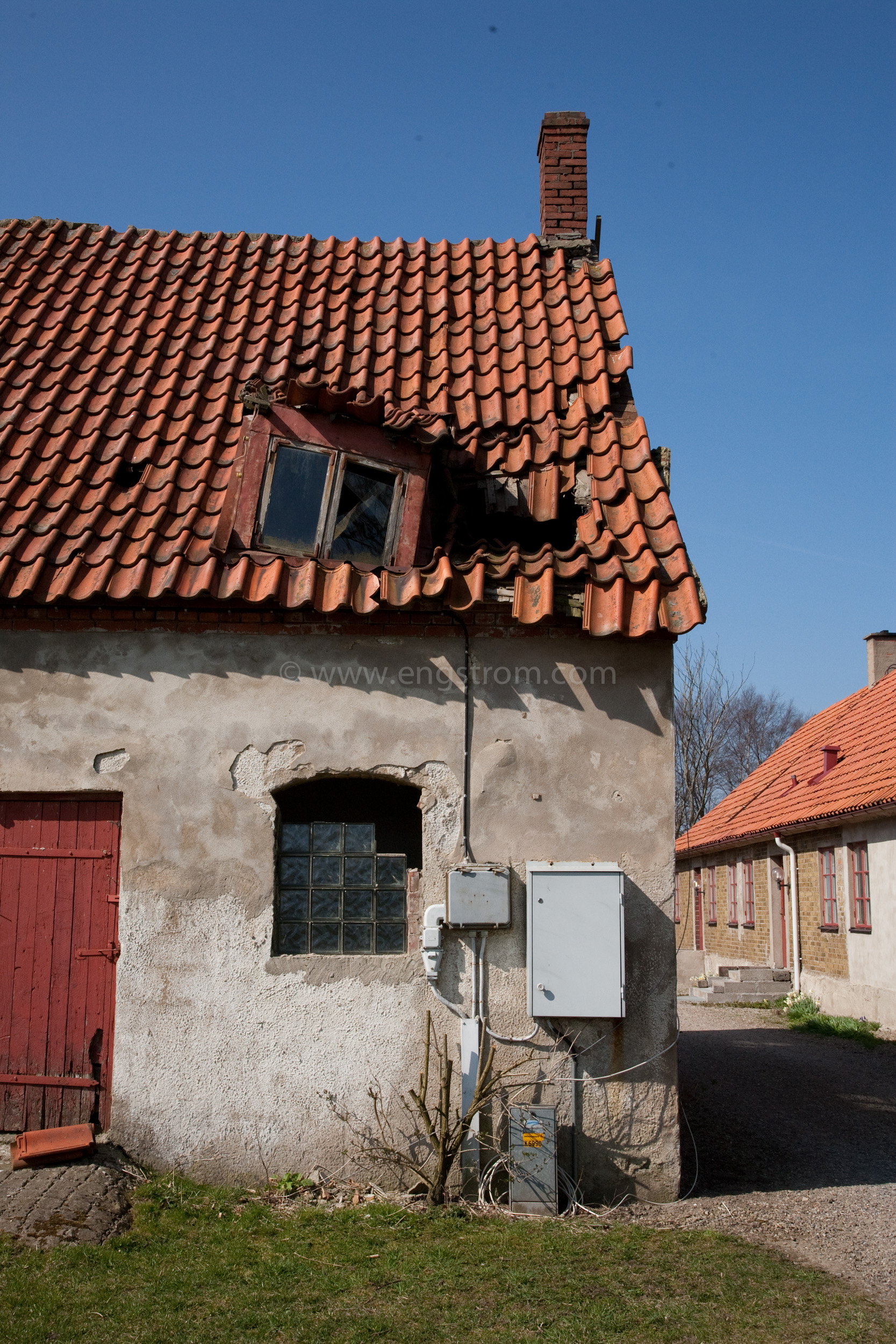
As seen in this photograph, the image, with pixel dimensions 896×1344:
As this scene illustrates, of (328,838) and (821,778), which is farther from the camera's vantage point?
(821,778)

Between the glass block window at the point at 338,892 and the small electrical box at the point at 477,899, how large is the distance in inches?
17.8

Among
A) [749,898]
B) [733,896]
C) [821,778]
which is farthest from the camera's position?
[733,896]

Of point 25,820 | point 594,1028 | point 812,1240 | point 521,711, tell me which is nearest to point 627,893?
point 594,1028

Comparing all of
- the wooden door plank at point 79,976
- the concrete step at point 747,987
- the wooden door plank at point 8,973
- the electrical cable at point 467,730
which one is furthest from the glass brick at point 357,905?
the concrete step at point 747,987

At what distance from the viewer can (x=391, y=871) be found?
685 centimetres

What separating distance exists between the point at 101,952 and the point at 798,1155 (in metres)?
5.25

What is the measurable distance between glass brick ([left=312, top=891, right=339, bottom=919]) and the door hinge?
50.0 inches

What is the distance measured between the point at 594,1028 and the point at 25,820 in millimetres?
3883

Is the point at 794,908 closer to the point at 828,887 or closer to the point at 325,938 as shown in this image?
the point at 828,887

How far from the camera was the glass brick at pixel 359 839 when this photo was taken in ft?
22.5

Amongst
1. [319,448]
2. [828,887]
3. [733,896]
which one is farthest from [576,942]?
[733,896]

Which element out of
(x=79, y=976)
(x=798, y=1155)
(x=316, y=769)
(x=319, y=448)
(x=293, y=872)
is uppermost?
(x=319, y=448)

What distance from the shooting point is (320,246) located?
10.4m

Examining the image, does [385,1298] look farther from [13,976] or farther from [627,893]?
[13,976]
